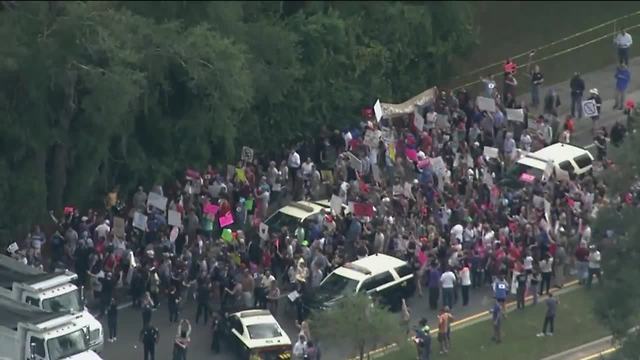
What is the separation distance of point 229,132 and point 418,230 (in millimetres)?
5874

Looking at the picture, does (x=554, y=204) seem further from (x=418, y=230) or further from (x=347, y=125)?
(x=347, y=125)

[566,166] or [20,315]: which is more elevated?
[566,166]

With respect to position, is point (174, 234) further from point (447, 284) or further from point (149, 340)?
point (447, 284)

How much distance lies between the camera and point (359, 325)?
52.0m

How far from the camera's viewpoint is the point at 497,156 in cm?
6125

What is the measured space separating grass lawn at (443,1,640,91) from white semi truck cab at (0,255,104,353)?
1873 centimetres

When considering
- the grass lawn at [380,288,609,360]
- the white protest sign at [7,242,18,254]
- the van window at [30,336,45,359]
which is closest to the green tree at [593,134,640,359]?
the grass lawn at [380,288,609,360]

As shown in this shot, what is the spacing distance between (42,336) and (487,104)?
16.8 metres

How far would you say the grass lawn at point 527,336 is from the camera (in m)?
54.5

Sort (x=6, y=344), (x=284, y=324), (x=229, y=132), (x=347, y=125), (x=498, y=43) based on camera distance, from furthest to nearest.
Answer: (x=498, y=43), (x=347, y=125), (x=229, y=132), (x=284, y=324), (x=6, y=344)

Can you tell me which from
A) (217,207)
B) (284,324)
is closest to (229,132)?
(217,207)

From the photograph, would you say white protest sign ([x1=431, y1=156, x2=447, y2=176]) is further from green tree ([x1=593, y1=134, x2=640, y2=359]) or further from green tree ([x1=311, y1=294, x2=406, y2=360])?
green tree ([x1=593, y1=134, x2=640, y2=359])

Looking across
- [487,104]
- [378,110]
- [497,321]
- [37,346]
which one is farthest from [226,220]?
[487,104]

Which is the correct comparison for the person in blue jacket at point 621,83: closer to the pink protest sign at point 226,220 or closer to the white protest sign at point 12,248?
the pink protest sign at point 226,220
